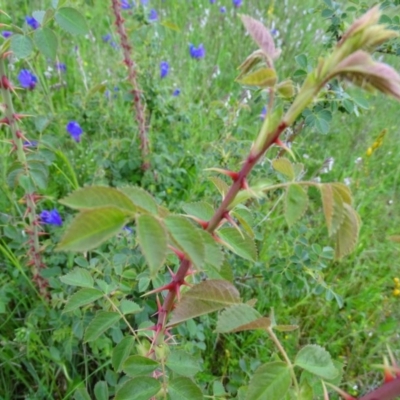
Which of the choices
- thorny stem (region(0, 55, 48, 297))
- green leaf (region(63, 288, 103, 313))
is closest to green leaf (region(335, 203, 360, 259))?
green leaf (region(63, 288, 103, 313))

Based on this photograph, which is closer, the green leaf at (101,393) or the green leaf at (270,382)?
the green leaf at (270,382)

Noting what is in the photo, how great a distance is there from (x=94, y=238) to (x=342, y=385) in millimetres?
1235

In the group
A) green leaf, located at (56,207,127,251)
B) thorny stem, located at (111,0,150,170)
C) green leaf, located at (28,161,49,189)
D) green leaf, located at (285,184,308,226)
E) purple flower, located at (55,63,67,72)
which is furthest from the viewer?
purple flower, located at (55,63,67,72)

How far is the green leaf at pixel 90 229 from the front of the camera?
434 mm

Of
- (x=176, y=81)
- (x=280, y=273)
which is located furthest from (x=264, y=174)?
(x=176, y=81)

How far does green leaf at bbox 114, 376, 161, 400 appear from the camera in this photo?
67 cm

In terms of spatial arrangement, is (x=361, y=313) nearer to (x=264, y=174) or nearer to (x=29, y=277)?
(x=264, y=174)

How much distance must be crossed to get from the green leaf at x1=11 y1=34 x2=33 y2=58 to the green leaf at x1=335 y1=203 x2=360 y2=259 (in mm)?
643

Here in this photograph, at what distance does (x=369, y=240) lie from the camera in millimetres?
1847

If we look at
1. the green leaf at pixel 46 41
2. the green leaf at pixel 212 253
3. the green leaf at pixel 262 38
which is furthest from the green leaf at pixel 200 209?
the green leaf at pixel 46 41

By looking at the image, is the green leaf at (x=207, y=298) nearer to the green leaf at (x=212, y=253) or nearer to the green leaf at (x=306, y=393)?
the green leaf at (x=212, y=253)

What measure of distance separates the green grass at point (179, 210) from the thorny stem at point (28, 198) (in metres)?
0.04

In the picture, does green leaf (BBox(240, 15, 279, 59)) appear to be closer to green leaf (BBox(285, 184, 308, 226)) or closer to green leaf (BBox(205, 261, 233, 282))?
green leaf (BBox(285, 184, 308, 226))

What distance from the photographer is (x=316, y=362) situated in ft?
2.05
